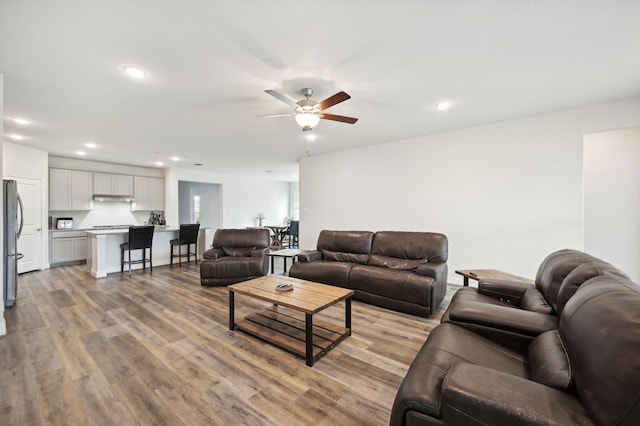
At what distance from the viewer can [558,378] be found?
3.32 ft

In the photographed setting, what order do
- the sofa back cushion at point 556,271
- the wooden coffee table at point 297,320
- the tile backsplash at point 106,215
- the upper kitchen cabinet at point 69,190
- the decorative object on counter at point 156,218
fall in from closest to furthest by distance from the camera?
the sofa back cushion at point 556,271 < the wooden coffee table at point 297,320 < the upper kitchen cabinet at point 69,190 < the tile backsplash at point 106,215 < the decorative object on counter at point 156,218

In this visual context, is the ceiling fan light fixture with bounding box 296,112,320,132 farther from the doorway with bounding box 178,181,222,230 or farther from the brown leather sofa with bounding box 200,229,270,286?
the doorway with bounding box 178,181,222,230

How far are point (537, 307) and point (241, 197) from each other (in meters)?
8.49

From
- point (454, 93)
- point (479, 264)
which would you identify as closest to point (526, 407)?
point (454, 93)

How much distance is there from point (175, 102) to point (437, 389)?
3497 mm

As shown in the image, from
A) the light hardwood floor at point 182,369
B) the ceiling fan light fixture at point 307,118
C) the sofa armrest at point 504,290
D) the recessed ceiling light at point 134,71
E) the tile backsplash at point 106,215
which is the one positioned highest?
the recessed ceiling light at point 134,71

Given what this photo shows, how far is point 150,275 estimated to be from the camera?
4820mm

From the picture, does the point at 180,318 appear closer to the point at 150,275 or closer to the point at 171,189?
the point at 150,275

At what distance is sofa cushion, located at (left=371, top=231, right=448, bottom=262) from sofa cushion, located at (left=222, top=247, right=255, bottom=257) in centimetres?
223

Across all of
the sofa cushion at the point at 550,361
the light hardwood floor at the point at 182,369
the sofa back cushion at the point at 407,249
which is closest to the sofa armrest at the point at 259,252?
the light hardwood floor at the point at 182,369

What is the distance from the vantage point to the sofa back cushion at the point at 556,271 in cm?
173

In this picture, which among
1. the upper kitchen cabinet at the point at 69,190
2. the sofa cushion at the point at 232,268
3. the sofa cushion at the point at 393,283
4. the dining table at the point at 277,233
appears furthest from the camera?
the dining table at the point at 277,233

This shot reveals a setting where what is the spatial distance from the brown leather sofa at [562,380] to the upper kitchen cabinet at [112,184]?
25.5 feet

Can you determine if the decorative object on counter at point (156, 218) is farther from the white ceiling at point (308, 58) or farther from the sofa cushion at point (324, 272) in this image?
the sofa cushion at point (324, 272)
